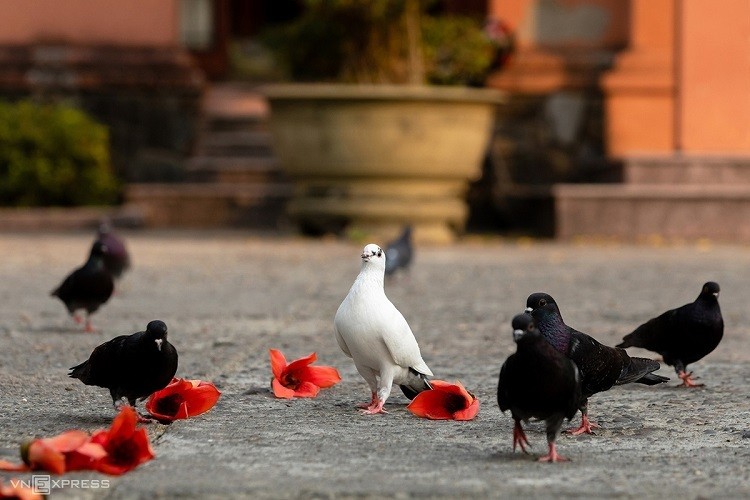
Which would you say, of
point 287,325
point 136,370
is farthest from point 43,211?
point 136,370

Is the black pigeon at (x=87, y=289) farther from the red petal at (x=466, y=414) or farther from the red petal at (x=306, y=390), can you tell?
the red petal at (x=466, y=414)

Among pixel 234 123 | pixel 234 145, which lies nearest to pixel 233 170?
pixel 234 145

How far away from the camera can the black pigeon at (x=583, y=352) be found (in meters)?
4.24

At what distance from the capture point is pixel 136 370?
4270 mm

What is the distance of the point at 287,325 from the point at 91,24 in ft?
33.1

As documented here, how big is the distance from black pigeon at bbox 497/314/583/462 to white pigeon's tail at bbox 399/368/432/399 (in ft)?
2.81

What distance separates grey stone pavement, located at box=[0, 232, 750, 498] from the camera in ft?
11.7

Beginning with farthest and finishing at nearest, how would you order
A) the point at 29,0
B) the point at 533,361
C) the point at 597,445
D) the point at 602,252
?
the point at 29,0 → the point at 602,252 → the point at 597,445 → the point at 533,361

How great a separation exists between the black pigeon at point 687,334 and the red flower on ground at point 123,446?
6.94 ft

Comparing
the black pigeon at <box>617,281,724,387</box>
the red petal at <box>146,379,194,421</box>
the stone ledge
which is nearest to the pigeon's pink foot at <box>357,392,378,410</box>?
the red petal at <box>146,379,194,421</box>

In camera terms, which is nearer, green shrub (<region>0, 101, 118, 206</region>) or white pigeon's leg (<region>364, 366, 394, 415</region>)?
white pigeon's leg (<region>364, 366, 394, 415</region>)

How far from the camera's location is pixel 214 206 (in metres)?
15.8

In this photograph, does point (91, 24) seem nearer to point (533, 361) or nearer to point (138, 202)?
point (138, 202)

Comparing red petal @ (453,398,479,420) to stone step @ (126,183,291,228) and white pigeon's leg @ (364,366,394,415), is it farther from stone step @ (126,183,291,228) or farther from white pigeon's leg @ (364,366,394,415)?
stone step @ (126,183,291,228)
